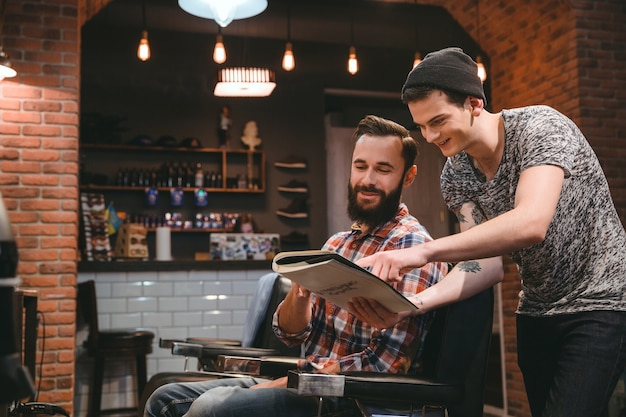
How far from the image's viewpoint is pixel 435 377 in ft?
5.65

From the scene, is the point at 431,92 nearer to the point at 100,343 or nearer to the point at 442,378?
the point at 442,378

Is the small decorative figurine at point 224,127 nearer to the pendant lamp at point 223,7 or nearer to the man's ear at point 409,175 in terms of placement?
the pendant lamp at point 223,7

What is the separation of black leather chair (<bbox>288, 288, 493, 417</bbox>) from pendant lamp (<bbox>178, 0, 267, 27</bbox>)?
291 cm

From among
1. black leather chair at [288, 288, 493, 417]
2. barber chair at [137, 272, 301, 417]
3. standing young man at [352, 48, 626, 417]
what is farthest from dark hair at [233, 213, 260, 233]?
standing young man at [352, 48, 626, 417]

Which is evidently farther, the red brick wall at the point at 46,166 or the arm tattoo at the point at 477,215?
the red brick wall at the point at 46,166

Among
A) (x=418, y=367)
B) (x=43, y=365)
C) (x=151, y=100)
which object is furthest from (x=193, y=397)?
(x=151, y=100)

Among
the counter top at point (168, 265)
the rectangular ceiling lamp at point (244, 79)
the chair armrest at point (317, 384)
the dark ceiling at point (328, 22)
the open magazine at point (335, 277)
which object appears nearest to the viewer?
the open magazine at point (335, 277)

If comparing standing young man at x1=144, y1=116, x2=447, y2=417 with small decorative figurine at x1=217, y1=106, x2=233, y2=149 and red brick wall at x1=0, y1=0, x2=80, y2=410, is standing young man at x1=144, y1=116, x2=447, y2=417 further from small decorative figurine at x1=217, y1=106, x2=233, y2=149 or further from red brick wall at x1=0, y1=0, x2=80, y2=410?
small decorative figurine at x1=217, y1=106, x2=233, y2=149

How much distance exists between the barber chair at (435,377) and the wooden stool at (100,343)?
117 inches

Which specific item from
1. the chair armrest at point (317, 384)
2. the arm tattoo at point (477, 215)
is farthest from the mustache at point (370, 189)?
the chair armrest at point (317, 384)

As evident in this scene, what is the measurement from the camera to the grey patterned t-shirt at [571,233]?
5.25ft

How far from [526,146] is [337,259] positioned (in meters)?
0.56

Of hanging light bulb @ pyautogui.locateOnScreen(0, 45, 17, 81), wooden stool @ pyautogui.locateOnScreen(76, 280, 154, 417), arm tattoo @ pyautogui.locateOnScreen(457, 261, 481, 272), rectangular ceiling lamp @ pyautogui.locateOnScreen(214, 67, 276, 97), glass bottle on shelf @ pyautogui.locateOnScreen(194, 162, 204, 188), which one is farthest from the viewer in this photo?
glass bottle on shelf @ pyautogui.locateOnScreen(194, 162, 204, 188)

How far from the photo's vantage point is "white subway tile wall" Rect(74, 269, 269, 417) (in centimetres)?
507
